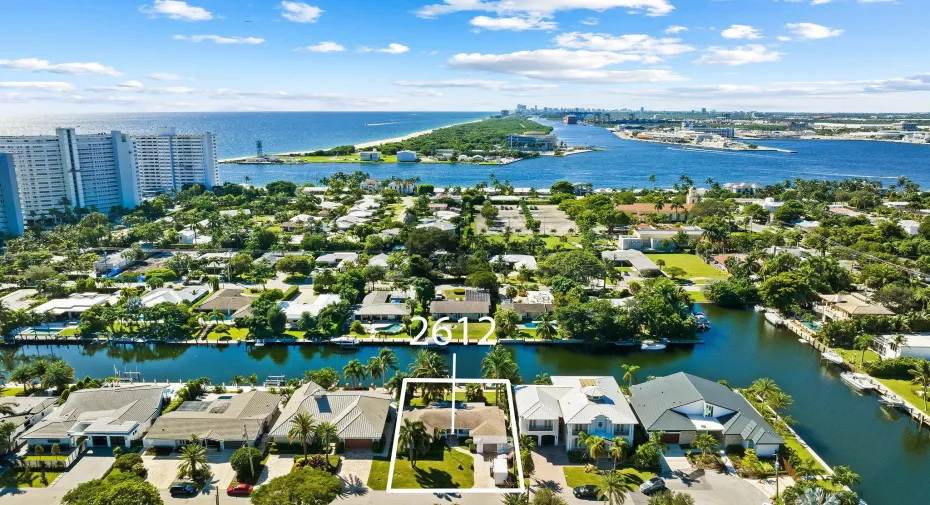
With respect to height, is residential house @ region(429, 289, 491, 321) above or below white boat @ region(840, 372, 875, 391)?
above

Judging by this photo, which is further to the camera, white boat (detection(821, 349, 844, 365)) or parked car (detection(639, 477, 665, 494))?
white boat (detection(821, 349, 844, 365))

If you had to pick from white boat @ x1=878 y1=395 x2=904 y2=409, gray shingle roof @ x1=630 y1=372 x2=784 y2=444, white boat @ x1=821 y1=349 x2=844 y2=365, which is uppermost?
gray shingle roof @ x1=630 y1=372 x2=784 y2=444

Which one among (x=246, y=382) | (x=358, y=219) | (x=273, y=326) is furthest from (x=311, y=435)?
(x=358, y=219)

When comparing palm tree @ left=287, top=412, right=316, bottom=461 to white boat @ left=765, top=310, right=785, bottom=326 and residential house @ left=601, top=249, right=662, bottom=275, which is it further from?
residential house @ left=601, top=249, right=662, bottom=275

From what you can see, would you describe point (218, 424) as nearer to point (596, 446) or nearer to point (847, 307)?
point (596, 446)

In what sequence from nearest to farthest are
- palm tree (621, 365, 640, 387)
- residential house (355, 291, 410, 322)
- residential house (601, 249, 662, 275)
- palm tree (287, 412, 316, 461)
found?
1. palm tree (287, 412, 316, 461)
2. palm tree (621, 365, 640, 387)
3. residential house (355, 291, 410, 322)
4. residential house (601, 249, 662, 275)

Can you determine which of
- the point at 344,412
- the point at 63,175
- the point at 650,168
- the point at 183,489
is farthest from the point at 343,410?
the point at 650,168

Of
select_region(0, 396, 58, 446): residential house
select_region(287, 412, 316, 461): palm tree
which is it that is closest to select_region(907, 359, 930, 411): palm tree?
select_region(287, 412, 316, 461): palm tree

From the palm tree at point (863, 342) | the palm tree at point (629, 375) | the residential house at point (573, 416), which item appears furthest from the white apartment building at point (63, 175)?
the palm tree at point (863, 342)
